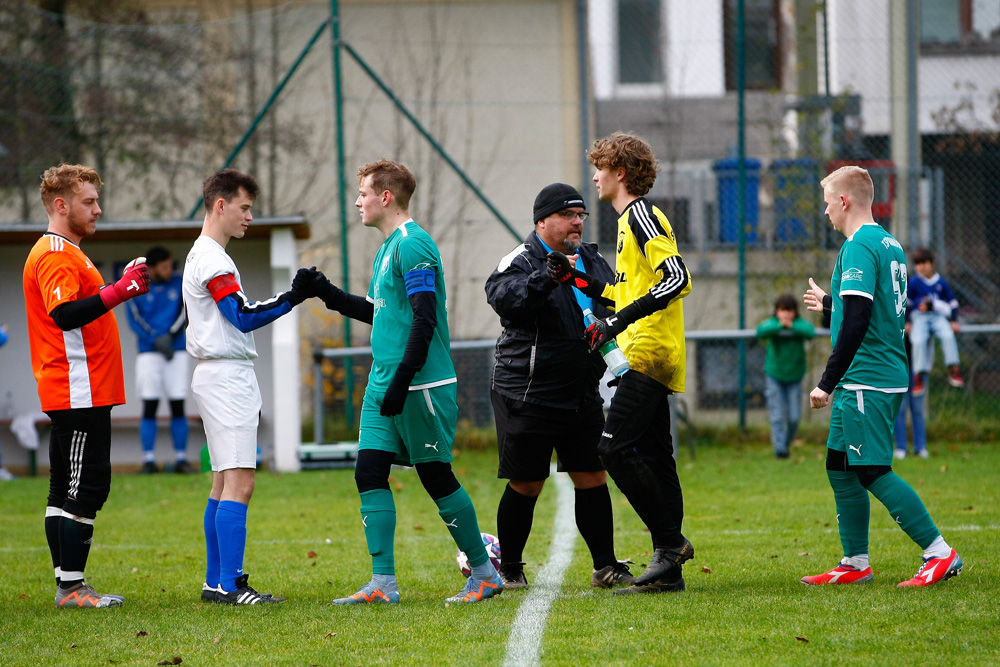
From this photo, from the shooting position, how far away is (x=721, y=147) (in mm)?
14766

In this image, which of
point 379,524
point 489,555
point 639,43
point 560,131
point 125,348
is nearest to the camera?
point 379,524

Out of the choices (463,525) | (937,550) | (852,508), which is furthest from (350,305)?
(937,550)

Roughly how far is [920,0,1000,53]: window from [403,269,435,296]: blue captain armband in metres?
11.5

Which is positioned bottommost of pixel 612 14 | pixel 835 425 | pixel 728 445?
pixel 728 445

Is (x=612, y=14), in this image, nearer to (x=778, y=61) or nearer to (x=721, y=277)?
(x=778, y=61)

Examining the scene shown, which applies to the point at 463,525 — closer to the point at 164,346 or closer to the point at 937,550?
the point at 937,550

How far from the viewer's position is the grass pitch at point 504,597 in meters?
4.10

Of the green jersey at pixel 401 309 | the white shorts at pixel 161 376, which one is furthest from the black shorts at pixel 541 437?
the white shorts at pixel 161 376

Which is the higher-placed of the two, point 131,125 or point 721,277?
point 131,125

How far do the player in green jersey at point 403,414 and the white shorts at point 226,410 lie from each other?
60cm

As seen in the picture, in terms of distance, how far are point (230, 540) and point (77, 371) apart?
1182 mm

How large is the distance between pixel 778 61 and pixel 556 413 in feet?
40.8

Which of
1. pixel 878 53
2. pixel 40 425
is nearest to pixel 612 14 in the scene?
pixel 878 53

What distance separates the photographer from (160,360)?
1194 cm
